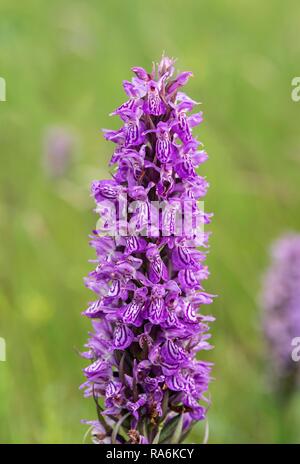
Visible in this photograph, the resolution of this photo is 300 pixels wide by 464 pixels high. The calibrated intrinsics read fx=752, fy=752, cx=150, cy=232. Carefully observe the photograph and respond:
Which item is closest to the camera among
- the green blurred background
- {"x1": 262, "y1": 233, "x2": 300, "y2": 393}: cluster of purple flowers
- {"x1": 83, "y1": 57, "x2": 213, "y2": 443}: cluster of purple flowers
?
{"x1": 83, "y1": 57, "x2": 213, "y2": 443}: cluster of purple flowers

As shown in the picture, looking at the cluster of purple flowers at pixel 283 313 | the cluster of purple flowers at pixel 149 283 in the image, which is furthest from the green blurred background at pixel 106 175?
the cluster of purple flowers at pixel 149 283

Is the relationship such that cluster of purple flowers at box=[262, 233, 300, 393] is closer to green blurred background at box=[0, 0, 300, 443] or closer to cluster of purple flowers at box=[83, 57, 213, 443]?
green blurred background at box=[0, 0, 300, 443]

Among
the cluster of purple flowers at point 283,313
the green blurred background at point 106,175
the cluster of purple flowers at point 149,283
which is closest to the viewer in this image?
the cluster of purple flowers at point 149,283

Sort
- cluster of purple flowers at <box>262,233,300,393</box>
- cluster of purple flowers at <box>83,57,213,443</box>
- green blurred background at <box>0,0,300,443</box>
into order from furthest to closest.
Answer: cluster of purple flowers at <box>262,233,300,393</box>, green blurred background at <box>0,0,300,443</box>, cluster of purple flowers at <box>83,57,213,443</box>

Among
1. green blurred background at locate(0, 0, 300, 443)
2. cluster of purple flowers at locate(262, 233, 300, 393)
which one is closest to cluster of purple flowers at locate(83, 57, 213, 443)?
green blurred background at locate(0, 0, 300, 443)

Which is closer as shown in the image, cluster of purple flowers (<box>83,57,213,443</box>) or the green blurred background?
cluster of purple flowers (<box>83,57,213,443</box>)

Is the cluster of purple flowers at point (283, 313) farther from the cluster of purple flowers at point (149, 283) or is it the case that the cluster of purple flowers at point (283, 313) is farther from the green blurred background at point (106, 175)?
the cluster of purple flowers at point (149, 283)

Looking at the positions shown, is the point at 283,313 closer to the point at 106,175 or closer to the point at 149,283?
the point at 106,175
